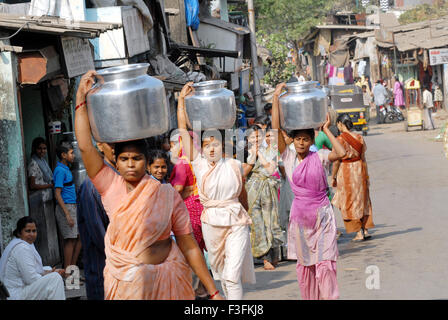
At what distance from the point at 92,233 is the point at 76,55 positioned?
4.97 meters

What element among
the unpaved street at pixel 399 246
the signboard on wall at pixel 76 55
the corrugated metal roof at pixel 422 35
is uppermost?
the corrugated metal roof at pixel 422 35

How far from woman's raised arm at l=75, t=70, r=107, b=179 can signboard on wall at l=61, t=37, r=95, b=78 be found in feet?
18.4

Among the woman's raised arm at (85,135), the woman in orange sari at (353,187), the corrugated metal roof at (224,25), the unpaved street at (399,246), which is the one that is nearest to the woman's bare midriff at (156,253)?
the woman's raised arm at (85,135)

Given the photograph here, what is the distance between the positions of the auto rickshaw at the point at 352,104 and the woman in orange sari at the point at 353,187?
1695cm

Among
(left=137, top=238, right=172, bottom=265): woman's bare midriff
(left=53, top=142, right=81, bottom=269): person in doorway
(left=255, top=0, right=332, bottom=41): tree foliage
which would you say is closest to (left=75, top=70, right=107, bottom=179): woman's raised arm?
(left=137, top=238, right=172, bottom=265): woman's bare midriff

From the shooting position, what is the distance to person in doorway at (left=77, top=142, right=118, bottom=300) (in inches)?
235

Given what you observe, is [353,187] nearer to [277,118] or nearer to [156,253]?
[277,118]

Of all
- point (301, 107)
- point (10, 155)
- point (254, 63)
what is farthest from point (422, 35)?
point (301, 107)

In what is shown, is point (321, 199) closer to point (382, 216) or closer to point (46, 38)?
point (46, 38)

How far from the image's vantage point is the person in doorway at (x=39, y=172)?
31.6ft

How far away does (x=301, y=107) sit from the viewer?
6.96 meters

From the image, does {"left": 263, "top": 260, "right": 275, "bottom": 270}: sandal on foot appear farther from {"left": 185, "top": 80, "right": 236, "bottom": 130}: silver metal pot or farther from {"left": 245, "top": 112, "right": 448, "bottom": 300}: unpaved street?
{"left": 185, "top": 80, "right": 236, "bottom": 130}: silver metal pot

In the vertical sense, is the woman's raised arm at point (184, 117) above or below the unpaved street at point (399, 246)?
above

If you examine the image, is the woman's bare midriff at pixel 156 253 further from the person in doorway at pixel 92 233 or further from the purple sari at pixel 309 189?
the purple sari at pixel 309 189
